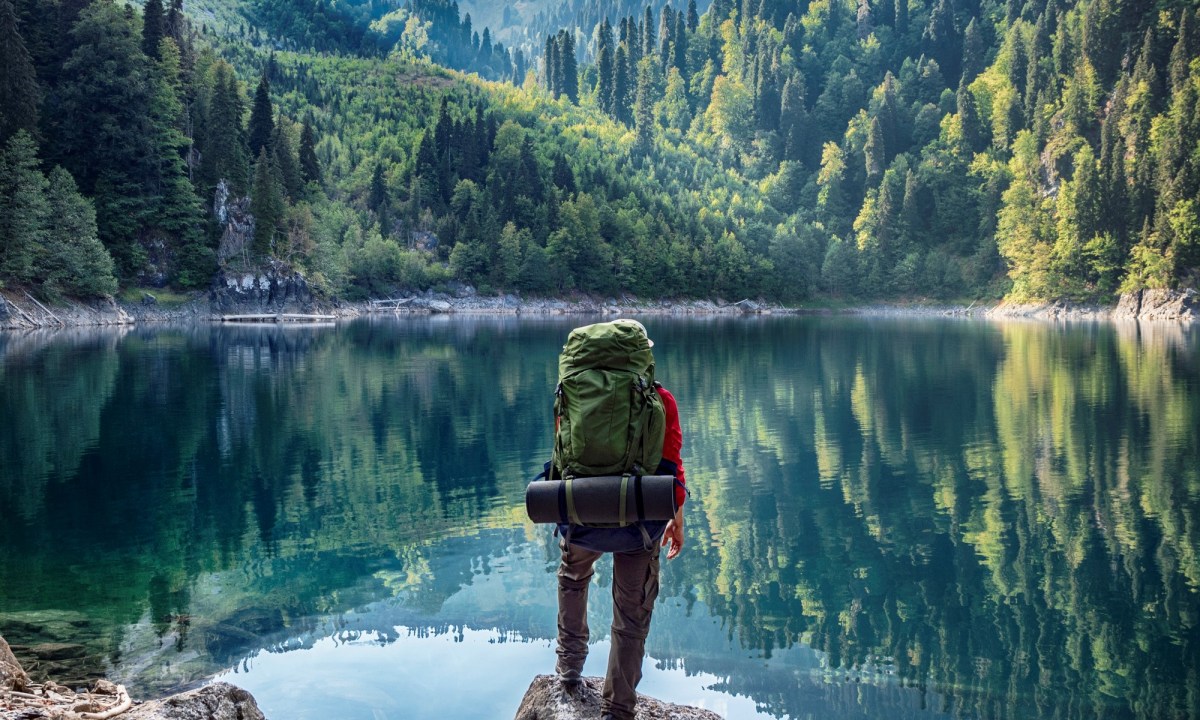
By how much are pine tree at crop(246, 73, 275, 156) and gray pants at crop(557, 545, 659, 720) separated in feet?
361

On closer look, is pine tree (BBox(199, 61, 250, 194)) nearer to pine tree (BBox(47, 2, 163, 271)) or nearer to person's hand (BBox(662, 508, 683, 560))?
pine tree (BBox(47, 2, 163, 271))

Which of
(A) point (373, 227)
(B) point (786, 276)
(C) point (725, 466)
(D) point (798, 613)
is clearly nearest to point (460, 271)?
(A) point (373, 227)

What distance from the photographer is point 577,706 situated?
6316 mm

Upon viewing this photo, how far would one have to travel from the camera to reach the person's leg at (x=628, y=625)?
612 centimetres

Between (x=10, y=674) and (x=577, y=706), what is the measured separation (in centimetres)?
439

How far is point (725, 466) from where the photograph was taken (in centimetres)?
2092

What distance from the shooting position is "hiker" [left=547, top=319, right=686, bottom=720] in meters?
5.81

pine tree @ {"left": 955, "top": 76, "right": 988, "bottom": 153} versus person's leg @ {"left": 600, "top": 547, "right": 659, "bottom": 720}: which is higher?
pine tree @ {"left": 955, "top": 76, "right": 988, "bottom": 153}

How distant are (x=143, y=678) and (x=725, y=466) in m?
13.8

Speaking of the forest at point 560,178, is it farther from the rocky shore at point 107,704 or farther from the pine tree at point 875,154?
the rocky shore at point 107,704

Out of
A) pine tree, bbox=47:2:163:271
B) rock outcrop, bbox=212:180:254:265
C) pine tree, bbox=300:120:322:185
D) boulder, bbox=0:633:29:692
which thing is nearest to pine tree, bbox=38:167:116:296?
pine tree, bbox=47:2:163:271

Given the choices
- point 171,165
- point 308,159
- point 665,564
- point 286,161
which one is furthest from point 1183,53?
point 665,564

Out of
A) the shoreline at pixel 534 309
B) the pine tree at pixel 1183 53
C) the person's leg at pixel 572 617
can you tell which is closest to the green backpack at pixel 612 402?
the person's leg at pixel 572 617

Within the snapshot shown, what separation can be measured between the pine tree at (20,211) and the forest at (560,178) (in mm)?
226
